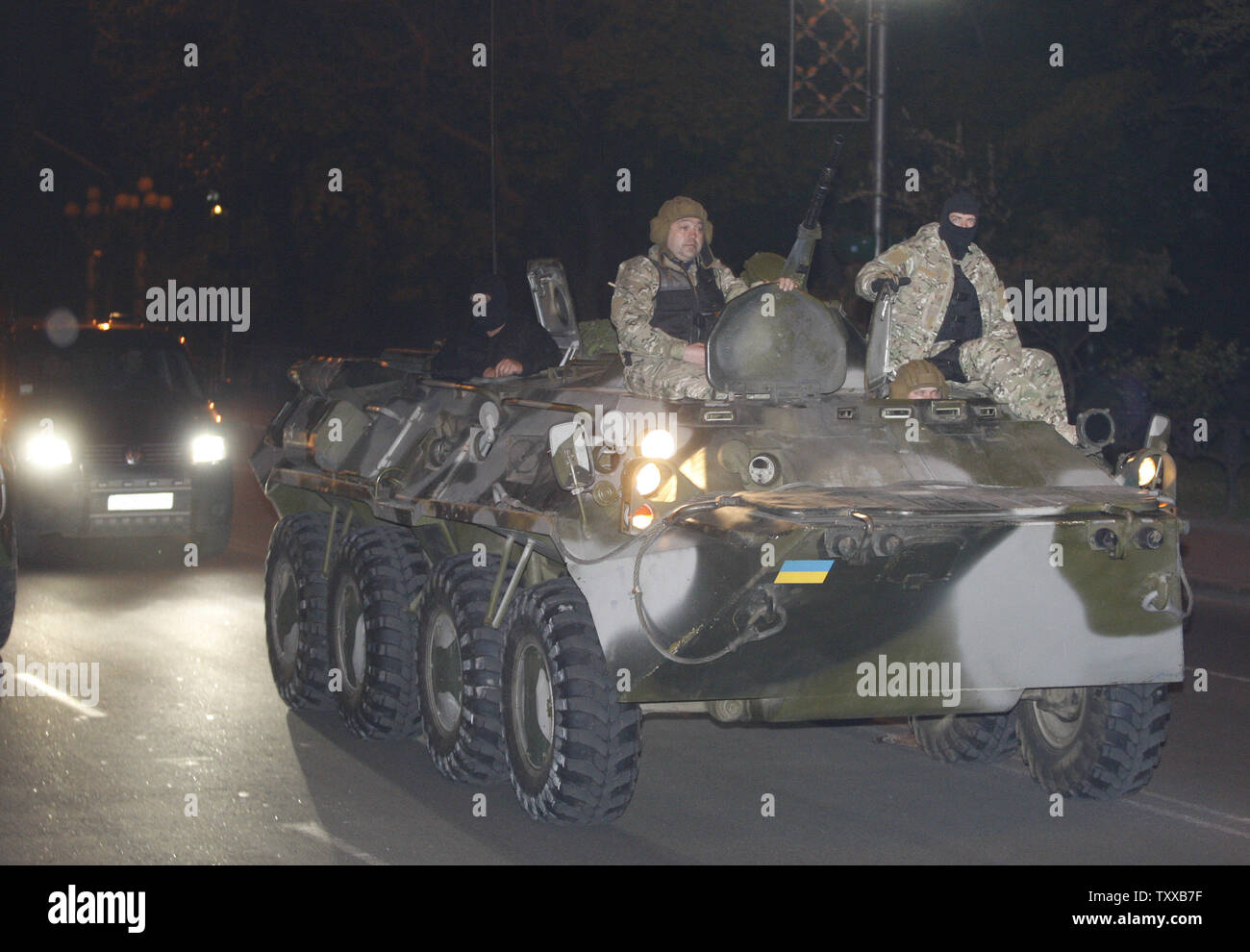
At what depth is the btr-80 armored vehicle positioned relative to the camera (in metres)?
7.12

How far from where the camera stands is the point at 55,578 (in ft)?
51.1

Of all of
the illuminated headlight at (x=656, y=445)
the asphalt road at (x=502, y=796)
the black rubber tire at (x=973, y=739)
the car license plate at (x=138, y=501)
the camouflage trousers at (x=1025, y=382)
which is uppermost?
the camouflage trousers at (x=1025, y=382)

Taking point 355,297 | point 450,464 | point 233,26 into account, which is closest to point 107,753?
point 450,464

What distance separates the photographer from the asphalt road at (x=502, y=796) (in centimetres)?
750

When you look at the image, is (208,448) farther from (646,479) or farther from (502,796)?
(646,479)

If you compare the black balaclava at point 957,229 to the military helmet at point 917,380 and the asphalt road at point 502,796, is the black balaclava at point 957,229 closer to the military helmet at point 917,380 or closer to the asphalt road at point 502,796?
the military helmet at point 917,380

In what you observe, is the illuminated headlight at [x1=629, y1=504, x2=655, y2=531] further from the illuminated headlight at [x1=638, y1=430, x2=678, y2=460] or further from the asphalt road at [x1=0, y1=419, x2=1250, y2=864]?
the asphalt road at [x1=0, y1=419, x2=1250, y2=864]

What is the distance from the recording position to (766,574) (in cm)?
695

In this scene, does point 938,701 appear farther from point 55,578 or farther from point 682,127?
point 682,127

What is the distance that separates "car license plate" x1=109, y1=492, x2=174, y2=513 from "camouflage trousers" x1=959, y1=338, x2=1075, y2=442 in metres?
9.36

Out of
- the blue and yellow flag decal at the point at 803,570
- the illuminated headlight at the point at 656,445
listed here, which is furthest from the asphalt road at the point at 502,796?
the illuminated headlight at the point at 656,445

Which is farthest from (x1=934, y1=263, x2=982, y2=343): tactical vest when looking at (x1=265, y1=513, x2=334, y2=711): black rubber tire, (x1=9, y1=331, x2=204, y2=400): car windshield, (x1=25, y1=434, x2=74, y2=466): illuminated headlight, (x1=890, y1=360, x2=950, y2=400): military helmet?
(x1=9, y1=331, x2=204, y2=400): car windshield

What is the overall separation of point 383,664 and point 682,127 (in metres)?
20.4

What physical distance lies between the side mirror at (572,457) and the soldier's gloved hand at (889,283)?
1.70m
